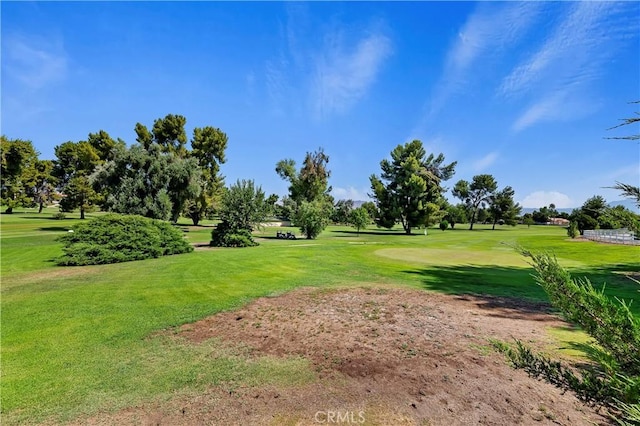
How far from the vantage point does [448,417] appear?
4.27m

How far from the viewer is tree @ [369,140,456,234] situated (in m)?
53.5

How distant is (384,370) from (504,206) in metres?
86.3

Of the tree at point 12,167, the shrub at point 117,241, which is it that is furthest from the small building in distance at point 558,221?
the tree at point 12,167

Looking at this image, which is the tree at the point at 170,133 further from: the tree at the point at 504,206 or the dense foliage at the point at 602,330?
the tree at the point at 504,206

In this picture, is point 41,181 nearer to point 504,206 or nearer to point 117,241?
point 117,241

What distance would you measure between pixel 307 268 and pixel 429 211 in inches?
1668

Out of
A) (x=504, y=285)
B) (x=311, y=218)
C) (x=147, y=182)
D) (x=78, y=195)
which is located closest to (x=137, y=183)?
(x=147, y=182)

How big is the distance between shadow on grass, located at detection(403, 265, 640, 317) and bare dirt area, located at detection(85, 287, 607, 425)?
75cm

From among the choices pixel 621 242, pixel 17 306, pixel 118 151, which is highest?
pixel 118 151

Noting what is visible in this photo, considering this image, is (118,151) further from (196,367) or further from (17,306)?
(196,367)

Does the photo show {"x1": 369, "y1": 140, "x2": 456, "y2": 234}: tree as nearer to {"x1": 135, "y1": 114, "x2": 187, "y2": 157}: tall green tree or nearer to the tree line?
the tree line

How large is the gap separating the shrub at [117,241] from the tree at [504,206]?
79209 mm

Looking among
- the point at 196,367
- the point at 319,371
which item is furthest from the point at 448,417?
the point at 196,367

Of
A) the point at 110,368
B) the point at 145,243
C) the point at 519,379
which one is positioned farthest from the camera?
the point at 145,243
